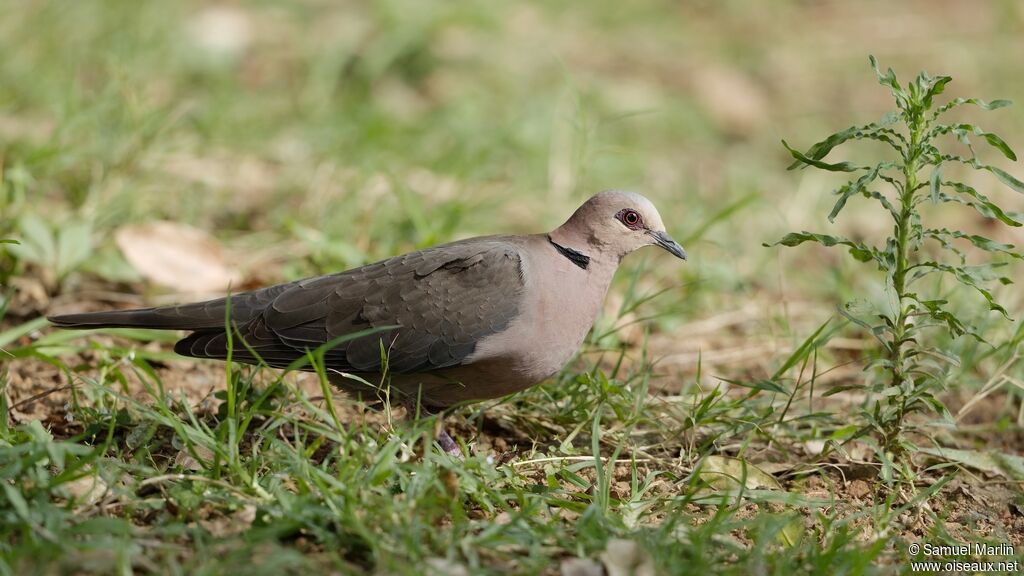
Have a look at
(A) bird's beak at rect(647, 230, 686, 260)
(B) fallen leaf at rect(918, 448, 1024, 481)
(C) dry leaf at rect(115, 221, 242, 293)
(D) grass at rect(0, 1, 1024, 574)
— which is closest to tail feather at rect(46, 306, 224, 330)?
(D) grass at rect(0, 1, 1024, 574)

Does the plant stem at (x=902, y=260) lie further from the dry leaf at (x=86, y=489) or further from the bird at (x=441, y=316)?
the dry leaf at (x=86, y=489)

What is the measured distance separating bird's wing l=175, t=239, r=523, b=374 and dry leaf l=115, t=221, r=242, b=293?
1.00 meters

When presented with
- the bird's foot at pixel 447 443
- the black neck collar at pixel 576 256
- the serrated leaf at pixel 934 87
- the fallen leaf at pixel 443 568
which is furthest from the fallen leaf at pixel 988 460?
the fallen leaf at pixel 443 568

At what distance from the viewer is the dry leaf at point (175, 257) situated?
4660mm

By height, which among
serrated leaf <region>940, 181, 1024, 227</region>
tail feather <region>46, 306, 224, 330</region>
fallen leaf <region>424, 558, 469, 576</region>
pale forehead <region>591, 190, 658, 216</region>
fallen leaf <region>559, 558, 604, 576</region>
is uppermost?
serrated leaf <region>940, 181, 1024, 227</region>

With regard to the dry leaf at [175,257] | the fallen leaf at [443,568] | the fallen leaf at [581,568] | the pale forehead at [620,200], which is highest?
the pale forehead at [620,200]

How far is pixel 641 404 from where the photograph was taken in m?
3.71

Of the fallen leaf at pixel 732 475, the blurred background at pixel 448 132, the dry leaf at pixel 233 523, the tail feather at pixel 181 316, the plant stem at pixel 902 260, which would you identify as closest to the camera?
the dry leaf at pixel 233 523

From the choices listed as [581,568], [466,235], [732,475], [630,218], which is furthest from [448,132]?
[581,568]

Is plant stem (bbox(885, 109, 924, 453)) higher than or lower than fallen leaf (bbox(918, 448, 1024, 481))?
higher

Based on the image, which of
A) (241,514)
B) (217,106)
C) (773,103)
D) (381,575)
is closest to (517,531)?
(381,575)

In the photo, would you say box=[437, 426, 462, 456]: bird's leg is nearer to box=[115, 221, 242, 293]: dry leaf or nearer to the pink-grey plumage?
the pink-grey plumage

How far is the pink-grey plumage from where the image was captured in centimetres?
354

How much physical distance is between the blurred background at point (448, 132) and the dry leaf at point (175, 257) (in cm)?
1
